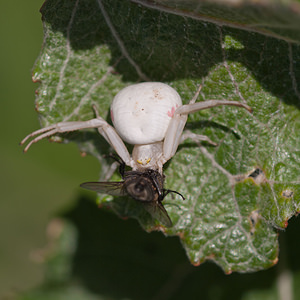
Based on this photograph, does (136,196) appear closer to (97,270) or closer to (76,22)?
(76,22)

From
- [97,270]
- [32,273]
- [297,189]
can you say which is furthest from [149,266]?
[297,189]

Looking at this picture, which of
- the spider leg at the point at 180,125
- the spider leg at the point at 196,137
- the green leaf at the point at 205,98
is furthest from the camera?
the spider leg at the point at 196,137

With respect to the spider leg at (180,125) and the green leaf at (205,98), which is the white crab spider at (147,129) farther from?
the green leaf at (205,98)

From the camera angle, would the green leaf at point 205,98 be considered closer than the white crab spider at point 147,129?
Yes

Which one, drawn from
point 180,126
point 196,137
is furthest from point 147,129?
point 196,137

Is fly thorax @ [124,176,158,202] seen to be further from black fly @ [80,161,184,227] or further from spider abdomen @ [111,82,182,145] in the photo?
spider abdomen @ [111,82,182,145]

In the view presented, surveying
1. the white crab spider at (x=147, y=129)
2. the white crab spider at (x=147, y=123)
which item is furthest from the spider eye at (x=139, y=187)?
the white crab spider at (x=147, y=123)
